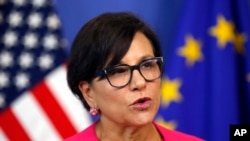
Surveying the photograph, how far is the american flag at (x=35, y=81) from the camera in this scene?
2.39 m

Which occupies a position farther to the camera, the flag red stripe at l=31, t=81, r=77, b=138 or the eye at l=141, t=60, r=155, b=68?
the flag red stripe at l=31, t=81, r=77, b=138

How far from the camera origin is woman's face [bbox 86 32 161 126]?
125 centimetres

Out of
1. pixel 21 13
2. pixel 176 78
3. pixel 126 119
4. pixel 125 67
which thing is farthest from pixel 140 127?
pixel 21 13

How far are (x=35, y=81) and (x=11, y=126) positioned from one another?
25cm

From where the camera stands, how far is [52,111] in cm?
240

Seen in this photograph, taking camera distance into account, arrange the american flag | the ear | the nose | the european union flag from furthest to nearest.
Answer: the american flag, the european union flag, the ear, the nose

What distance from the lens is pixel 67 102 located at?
240 centimetres

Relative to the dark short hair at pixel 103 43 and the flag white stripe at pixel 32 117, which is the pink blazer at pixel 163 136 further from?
the flag white stripe at pixel 32 117

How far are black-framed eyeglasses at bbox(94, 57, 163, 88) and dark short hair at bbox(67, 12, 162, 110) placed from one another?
0.02 meters

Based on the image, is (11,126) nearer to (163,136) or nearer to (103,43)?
(163,136)

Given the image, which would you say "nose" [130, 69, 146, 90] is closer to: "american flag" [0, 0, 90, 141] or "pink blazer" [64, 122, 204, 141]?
"pink blazer" [64, 122, 204, 141]

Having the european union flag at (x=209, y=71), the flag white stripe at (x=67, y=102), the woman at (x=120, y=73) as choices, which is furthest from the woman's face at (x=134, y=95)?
the flag white stripe at (x=67, y=102)

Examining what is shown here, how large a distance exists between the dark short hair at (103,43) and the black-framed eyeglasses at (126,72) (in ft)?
0.06

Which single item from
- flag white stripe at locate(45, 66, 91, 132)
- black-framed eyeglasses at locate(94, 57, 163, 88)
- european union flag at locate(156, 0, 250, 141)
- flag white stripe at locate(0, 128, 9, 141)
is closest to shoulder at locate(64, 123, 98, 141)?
black-framed eyeglasses at locate(94, 57, 163, 88)
